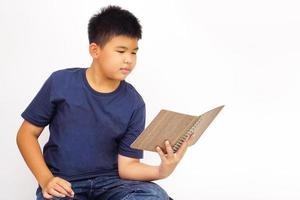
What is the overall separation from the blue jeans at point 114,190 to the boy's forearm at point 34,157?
2.3 inches

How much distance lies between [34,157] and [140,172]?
0.95ft

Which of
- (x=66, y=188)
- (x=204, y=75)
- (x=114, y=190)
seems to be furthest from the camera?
(x=204, y=75)

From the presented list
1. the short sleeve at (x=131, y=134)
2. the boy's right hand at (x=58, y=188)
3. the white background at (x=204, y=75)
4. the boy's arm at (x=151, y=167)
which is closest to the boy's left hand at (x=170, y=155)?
the boy's arm at (x=151, y=167)

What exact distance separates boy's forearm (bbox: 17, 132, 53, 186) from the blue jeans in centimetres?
6

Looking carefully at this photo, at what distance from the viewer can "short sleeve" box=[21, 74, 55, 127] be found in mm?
1571

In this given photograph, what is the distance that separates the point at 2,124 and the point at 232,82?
82 centimetres

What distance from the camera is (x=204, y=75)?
2.04 meters

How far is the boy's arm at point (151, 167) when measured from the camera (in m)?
1.48

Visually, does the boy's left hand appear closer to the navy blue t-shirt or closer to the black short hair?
the navy blue t-shirt

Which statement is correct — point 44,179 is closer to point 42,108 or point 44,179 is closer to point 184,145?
point 42,108

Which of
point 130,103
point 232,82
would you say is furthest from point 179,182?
point 130,103

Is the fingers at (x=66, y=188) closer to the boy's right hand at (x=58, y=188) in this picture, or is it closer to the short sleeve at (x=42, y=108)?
the boy's right hand at (x=58, y=188)

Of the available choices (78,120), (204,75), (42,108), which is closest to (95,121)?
(78,120)

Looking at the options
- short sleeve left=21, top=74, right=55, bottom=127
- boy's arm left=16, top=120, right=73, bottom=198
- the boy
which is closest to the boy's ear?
the boy
